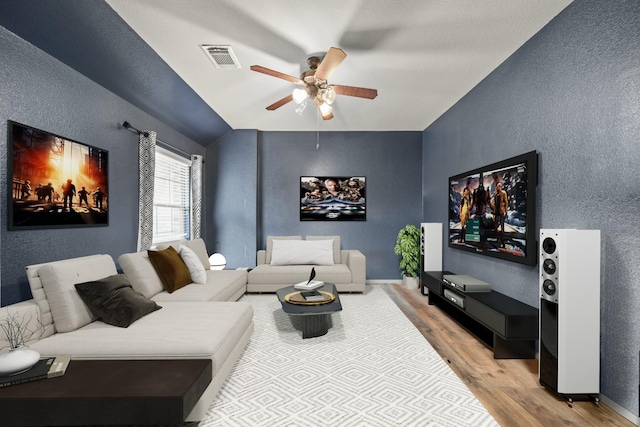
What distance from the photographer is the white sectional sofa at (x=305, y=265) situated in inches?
181

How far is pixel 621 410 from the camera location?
1.90 meters

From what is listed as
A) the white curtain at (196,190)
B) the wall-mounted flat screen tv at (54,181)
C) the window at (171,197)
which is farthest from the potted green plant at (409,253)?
the wall-mounted flat screen tv at (54,181)

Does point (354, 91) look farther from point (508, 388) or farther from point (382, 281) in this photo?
point (382, 281)

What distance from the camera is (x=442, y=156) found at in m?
4.85

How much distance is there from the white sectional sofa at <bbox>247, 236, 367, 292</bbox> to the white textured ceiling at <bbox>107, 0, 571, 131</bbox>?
7.73 ft

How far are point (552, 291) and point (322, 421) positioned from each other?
1752 mm

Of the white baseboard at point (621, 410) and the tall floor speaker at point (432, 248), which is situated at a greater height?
the tall floor speaker at point (432, 248)

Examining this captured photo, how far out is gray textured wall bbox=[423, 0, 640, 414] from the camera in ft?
6.12

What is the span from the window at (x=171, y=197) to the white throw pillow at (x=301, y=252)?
1584 millimetres

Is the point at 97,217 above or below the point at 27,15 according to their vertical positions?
below

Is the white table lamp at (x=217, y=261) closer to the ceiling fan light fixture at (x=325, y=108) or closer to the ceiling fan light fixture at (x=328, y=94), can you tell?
the ceiling fan light fixture at (x=325, y=108)

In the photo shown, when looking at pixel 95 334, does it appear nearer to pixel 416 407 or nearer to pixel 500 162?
pixel 416 407

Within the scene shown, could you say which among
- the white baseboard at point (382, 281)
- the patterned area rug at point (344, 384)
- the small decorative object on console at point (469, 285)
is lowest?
the white baseboard at point (382, 281)

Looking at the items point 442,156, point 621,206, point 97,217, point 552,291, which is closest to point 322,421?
point 552,291
